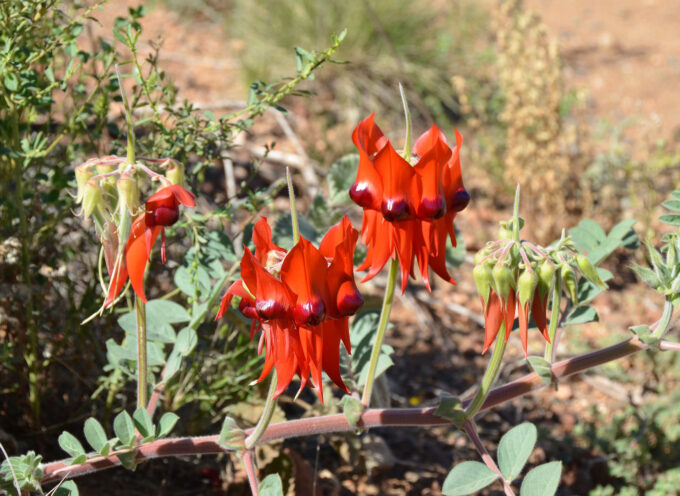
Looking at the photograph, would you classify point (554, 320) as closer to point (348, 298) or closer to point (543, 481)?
point (543, 481)

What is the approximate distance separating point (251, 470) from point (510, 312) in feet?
1.42

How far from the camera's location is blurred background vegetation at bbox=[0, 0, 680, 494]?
155 cm

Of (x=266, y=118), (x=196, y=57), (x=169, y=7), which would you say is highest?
(x=169, y=7)

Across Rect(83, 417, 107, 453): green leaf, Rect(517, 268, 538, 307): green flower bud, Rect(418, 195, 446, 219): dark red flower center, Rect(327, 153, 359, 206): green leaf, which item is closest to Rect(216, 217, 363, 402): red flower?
Rect(418, 195, 446, 219): dark red flower center

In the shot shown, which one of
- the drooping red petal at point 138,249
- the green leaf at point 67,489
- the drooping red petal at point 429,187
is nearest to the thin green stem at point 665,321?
the drooping red petal at point 429,187

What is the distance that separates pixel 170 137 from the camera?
1514 millimetres

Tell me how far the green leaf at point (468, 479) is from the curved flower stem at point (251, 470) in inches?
10.3

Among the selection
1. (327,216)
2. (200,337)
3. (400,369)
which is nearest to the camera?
(200,337)

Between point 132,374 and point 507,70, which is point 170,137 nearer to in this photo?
point 132,374

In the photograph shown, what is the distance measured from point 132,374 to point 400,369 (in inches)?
42.6

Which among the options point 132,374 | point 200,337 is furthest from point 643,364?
point 132,374

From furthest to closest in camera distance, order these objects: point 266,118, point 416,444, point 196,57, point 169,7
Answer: point 169,7 → point 196,57 → point 266,118 → point 416,444

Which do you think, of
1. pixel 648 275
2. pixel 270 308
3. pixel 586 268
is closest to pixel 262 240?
pixel 270 308

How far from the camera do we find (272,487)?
1.14 meters
